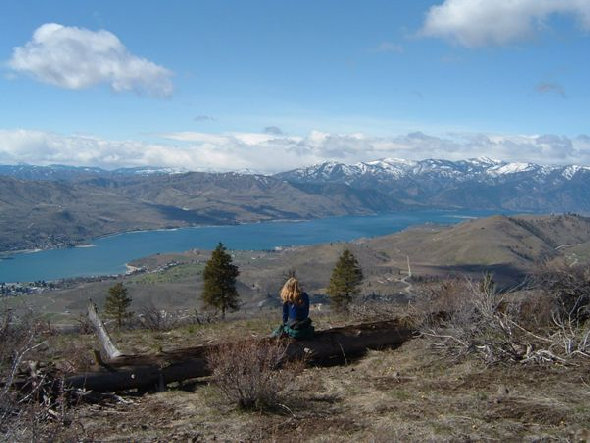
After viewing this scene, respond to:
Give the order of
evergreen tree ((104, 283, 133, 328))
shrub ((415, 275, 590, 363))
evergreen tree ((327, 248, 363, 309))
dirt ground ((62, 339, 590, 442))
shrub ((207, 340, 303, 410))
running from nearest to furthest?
dirt ground ((62, 339, 590, 442)), shrub ((207, 340, 303, 410)), shrub ((415, 275, 590, 363)), evergreen tree ((104, 283, 133, 328)), evergreen tree ((327, 248, 363, 309))

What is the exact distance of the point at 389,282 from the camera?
135 meters

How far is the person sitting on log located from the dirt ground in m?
1.01

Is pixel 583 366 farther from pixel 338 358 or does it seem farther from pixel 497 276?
pixel 497 276

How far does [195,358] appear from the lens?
10531mm

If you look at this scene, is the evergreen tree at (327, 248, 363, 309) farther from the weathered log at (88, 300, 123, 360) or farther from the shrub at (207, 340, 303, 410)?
the shrub at (207, 340, 303, 410)

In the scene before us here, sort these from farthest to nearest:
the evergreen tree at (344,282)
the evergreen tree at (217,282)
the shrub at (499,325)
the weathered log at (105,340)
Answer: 1. the evergreen tree at (344,282)
2. the evergreen tree at (217,282)
3. the weathered log at (105,340)
4. the shrub at (499,325)

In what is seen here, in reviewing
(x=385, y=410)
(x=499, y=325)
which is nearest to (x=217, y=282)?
(x=499, y=325)

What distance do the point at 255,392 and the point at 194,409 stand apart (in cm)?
120

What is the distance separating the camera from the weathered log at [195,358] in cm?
964

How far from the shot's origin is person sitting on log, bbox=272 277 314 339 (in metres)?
11.5

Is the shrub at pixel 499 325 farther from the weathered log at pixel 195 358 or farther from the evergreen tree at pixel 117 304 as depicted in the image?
the evergreen tree at pixel 117 304

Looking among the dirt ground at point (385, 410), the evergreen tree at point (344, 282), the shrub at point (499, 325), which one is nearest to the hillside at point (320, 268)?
the evergreen tree at point (344, 282)

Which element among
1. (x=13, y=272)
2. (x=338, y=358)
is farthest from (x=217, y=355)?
(x=13, y=272)

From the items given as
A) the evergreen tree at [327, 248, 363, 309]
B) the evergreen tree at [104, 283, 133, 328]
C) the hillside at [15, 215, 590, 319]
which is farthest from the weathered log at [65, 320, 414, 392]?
the hillside at [15, 215, 590, 319]
